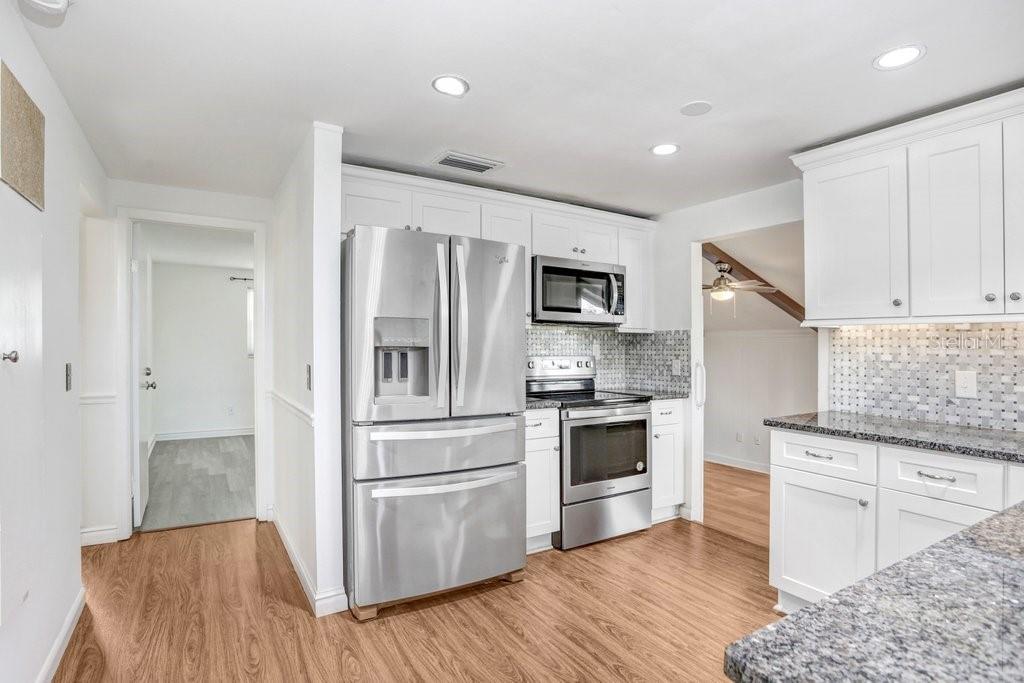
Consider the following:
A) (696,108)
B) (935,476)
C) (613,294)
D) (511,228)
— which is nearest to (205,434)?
(511,228)

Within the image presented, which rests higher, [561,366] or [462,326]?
[462,326]

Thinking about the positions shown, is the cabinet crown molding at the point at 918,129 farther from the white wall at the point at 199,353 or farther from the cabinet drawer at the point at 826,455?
the white wall at the point at 199,353

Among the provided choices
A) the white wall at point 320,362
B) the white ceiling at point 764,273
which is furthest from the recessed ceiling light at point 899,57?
the white wall at point 320,362

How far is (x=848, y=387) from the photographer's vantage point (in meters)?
2.98

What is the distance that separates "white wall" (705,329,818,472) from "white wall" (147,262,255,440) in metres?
6.05

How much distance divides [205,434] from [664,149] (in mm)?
6875

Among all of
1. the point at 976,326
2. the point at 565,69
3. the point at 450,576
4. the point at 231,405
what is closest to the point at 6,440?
the point at 450,576

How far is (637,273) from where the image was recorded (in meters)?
4.31

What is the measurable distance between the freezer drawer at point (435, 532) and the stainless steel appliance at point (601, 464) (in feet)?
1.76

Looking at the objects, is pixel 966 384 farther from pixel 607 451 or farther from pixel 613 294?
pixel 613 294

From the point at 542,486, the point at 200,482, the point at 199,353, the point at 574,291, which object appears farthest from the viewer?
the point at 199,353

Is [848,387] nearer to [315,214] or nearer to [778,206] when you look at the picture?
[778,206]

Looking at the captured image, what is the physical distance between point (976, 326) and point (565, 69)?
87.1 inches

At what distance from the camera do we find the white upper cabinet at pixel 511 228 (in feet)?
11.7
